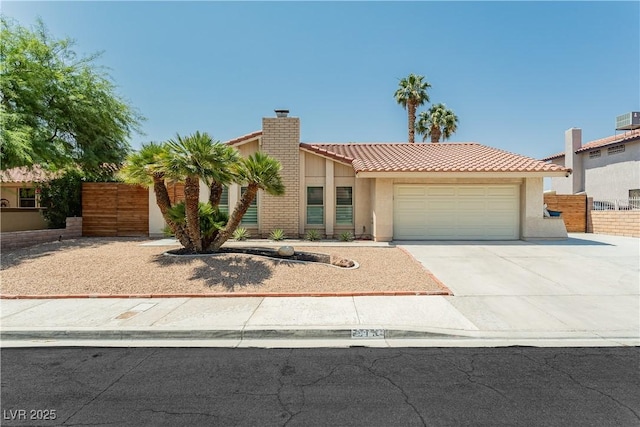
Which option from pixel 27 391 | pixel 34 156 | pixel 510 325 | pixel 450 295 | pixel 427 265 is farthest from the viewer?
pixel 34 156

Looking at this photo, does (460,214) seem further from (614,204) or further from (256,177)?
(614,204)

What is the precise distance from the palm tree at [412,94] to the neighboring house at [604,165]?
1202 cm

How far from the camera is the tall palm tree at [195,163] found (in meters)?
8.37

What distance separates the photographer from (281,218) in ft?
46.5

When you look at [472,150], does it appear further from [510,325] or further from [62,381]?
[62,381]

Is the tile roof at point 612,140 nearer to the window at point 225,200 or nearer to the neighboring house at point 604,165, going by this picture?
the neighboring house at point 604,165

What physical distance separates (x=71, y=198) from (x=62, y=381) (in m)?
13.3

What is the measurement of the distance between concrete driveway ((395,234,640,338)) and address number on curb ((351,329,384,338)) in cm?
179

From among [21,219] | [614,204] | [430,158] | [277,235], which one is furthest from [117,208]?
[614,204]

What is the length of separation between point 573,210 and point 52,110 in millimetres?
26065

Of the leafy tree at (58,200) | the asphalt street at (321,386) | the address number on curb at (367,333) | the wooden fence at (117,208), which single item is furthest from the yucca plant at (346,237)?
the leafy tree at (58,200)

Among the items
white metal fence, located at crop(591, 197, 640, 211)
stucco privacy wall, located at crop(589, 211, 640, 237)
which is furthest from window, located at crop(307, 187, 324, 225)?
white metal fence, located at crop(591, 197, 640, 211)

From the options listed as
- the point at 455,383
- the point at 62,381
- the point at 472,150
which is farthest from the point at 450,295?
the point at 472,150

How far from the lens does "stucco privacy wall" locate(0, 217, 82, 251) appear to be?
11.4 m
